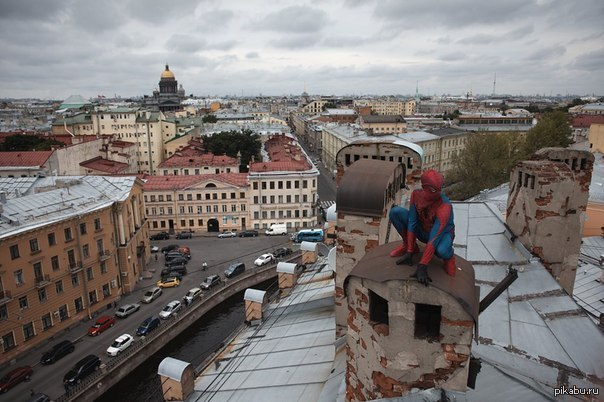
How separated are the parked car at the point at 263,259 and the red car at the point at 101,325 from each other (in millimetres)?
12610

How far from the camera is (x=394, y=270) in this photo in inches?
195

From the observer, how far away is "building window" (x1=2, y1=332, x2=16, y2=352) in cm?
2238

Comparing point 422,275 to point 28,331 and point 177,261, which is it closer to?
point 28,331

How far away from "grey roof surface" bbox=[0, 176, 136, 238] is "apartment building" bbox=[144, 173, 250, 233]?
9.85 meters

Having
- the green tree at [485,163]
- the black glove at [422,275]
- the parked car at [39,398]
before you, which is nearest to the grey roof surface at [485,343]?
the black glove at [422,275]

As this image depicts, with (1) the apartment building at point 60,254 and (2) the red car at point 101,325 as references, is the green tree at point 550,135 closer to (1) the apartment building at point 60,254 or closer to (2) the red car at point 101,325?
(1) the apartment building at point 60,254

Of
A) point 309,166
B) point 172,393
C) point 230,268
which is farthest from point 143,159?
point 172,393

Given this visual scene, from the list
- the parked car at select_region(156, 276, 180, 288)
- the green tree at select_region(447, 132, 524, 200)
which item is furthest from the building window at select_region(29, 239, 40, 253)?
the green tree at select_region(447, 132, 524, 200)

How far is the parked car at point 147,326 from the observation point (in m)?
25.8

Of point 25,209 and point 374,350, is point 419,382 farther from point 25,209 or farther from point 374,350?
point 25,209

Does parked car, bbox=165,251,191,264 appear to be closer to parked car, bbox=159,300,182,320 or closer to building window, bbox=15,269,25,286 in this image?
parked car, bbox=159,300,182,320

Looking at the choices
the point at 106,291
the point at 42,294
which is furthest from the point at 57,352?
the point at 106,291

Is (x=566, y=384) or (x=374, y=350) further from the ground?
(x=374, y=350)

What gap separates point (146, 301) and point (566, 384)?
93.1 ft
